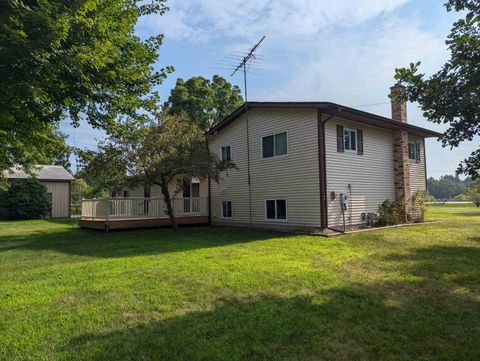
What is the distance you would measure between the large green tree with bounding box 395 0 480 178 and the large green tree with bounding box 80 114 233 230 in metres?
9.37

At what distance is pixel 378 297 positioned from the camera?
16.8 feet

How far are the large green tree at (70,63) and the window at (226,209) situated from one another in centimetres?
1032

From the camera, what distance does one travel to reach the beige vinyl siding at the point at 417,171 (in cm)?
1819

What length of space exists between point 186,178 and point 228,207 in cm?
283

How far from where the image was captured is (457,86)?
4883 mm

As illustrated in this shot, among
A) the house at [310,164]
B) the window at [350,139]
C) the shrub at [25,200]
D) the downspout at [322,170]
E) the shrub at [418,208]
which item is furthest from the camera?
the shrub at [25,200]

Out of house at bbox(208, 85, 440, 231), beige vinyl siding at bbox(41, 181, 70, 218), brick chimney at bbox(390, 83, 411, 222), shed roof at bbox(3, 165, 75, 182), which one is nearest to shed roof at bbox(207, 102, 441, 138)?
house at bbox(208, 85, 440, 231)

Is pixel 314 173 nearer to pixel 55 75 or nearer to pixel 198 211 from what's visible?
pixel 198 211

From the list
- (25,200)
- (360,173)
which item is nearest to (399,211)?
(360,173)

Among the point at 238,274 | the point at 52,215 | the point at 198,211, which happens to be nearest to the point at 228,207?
the point at 198,211

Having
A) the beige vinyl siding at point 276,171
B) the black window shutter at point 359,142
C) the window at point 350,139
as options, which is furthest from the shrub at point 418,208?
the beige vinyl siding at point 276,171

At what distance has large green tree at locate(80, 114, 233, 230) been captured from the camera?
44.5 ft

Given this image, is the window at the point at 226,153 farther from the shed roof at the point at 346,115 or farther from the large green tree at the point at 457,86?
the large green tree at the point at 457,86

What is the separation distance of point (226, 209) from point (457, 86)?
44.1ft
